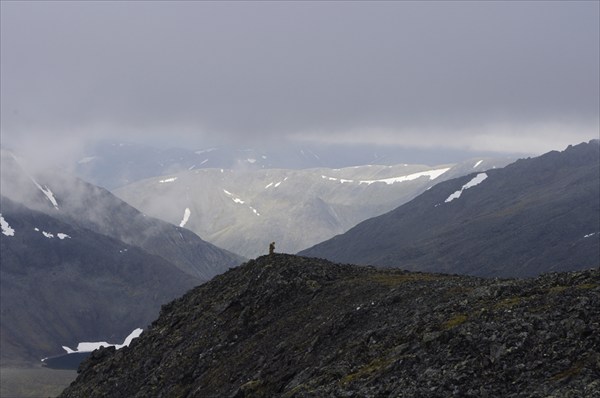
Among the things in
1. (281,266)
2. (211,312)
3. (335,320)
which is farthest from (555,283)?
(211,312)

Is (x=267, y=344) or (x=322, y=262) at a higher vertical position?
(x=322, y=262)

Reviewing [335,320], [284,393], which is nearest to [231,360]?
[335,320]

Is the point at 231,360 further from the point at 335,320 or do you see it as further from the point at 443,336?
the point at 443,336

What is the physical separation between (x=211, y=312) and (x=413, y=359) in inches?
1506

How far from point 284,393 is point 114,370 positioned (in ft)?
122

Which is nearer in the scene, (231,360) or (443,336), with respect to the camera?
(443,336)

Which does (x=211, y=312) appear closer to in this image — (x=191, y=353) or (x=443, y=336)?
(x=191, y=353)

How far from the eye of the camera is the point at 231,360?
2405 inches

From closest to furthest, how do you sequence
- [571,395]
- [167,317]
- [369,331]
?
[571,395] → [369,331] → [167,317]

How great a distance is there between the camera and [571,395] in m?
28.5

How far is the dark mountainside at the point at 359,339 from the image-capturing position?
1319 inches

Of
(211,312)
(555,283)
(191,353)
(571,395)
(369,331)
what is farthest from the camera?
(211,312)

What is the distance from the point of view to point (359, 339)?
48562 mm

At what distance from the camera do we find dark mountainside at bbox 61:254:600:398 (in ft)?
110
